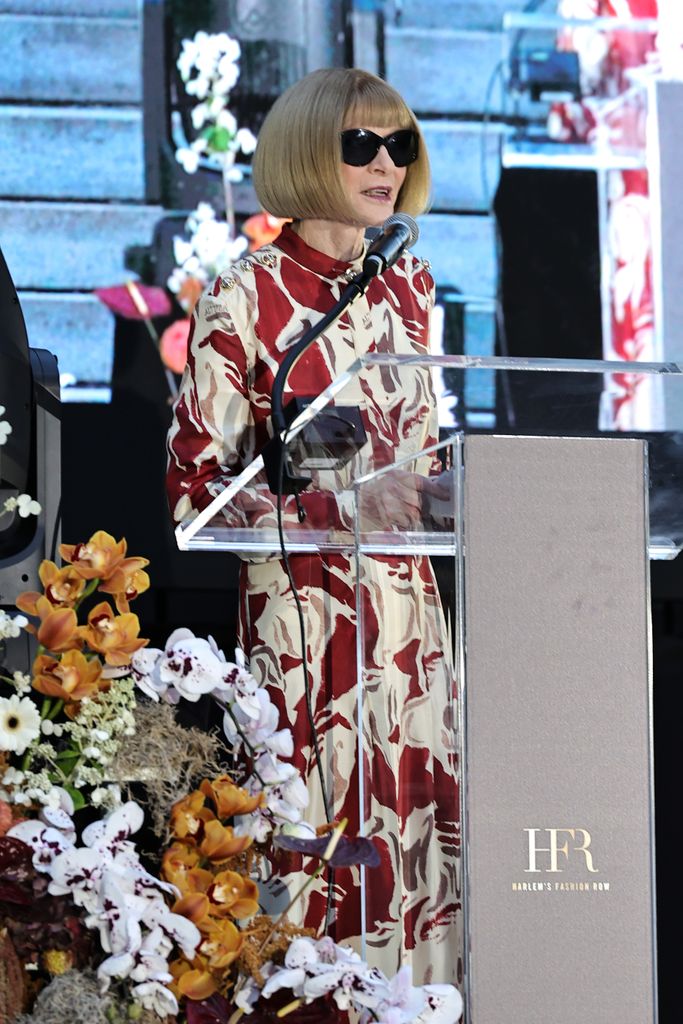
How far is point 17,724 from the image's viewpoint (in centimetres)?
114

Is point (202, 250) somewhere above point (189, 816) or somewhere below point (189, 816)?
above

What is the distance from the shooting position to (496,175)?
125 inches

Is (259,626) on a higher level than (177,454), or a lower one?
lower

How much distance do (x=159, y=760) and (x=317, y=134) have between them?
1080 millimetres

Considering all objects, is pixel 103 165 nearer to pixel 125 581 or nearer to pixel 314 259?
pixel 314 259

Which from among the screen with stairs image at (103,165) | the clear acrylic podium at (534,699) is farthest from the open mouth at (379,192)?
the screen with stairs image at (103,165)

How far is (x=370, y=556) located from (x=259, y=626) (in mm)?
327

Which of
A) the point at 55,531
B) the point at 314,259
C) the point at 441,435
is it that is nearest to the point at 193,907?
the point at 441,435

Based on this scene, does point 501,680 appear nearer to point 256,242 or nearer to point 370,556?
point 370,556

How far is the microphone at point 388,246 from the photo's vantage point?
150 centimetres

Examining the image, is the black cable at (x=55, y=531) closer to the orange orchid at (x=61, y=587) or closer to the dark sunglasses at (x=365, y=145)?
the dark sunglasses at (x=365, y=145)

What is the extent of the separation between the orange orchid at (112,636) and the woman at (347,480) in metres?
0.27

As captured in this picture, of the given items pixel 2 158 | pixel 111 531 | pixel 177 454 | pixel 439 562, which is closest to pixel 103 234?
pixel 2 158

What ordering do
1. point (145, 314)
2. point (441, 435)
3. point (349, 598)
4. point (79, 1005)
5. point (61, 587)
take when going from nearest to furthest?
1. point (79, 1005)
2. point (61, 587)
3. point (441, 435)
4. point (349, 598)
5. point (145, 314)
